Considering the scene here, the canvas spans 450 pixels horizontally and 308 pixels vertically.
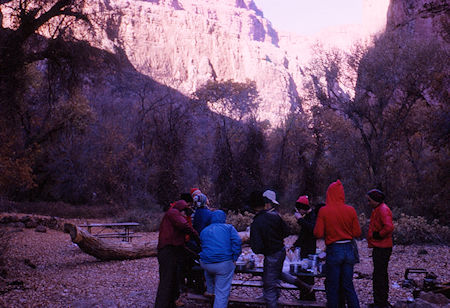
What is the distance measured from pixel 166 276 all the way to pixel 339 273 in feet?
8.18

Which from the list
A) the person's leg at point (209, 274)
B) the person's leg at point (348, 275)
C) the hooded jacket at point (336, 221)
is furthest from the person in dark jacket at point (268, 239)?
the person's leg at point (348, 275)

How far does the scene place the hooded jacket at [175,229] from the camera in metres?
6.56

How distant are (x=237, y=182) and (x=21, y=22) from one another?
16.1 m

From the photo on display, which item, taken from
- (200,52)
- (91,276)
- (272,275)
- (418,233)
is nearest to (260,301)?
(272,275)

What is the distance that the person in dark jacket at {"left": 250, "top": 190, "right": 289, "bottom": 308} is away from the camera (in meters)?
6.14

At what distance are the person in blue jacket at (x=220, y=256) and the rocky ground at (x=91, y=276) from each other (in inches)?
71.7

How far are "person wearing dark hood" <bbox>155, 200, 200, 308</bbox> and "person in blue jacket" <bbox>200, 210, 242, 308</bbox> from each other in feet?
1.45

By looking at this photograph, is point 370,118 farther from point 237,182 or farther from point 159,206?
point 159,206

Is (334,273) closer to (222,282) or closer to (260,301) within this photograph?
(260,301)

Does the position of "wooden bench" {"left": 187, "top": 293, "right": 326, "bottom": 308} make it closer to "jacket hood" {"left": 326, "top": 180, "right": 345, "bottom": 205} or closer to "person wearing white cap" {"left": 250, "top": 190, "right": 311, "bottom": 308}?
"person wearing white cap" {"left": 250, "top": 190, "right": 311, "bottom": 308}

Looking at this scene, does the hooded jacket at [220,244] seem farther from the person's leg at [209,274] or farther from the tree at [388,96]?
the tree at [388,96]

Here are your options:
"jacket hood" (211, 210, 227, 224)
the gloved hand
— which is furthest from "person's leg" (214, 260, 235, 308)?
the gloved hand

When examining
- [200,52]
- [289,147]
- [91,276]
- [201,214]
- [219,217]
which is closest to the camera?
[219,217]

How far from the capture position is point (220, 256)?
6.14 m
